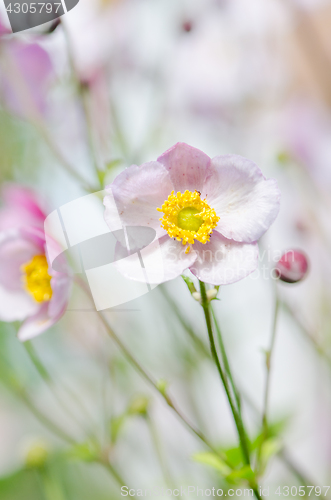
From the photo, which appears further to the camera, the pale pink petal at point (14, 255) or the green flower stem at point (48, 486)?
the green flower stem at point (48, 486)

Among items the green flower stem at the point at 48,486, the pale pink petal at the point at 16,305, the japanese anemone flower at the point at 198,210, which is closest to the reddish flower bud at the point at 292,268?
the japanese anemone flower at the point at 198,210

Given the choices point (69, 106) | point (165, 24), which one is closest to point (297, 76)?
point (165, 24)

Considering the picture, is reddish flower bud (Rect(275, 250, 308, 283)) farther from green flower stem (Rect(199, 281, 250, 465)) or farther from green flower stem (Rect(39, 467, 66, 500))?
green flower stem (Rect(39, 467, 66, 500))

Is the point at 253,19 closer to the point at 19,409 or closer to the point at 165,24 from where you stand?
the point at 165,24

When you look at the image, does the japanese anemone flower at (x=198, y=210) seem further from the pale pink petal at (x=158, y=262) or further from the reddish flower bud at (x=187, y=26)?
the reddish flower bud at (x=187, y=26)

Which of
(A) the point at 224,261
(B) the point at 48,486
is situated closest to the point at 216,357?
(A) the point at 224,261
